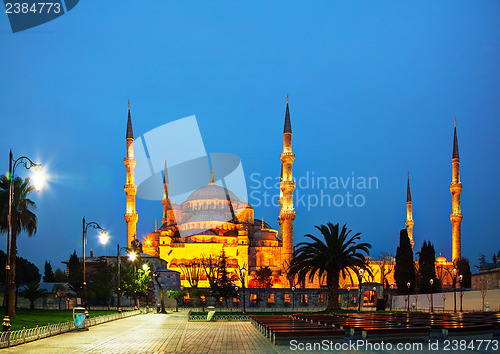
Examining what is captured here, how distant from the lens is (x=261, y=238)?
81438 millimetres

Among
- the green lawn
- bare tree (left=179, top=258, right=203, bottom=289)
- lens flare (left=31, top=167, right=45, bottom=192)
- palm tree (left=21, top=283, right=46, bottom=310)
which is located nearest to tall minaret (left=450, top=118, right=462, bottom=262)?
bare tree (left=179, top=258, right=203, bottom=289)

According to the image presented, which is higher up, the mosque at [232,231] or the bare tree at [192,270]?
the mosque at [232,231]

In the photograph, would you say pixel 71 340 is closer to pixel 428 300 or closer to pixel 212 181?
pixel 428 300

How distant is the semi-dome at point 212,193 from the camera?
90875 mm

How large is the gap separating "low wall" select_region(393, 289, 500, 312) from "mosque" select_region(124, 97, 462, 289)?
1346 cm

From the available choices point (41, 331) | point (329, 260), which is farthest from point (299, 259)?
point (41, 331)

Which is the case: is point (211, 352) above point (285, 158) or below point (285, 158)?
below

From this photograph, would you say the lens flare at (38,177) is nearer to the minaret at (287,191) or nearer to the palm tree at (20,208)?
the palm tree at (20,208)

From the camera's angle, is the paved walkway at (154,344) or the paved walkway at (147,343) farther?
the paved walkway at (147,343)

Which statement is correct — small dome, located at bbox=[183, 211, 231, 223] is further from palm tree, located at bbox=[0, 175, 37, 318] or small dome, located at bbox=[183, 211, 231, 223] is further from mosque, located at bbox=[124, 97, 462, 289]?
palm tree, located at bbox=[0, 175, 37, 318]

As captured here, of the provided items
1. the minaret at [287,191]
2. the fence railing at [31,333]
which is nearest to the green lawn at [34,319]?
the fence railing at [31,333]

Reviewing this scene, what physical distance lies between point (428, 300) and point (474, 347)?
1366 inches

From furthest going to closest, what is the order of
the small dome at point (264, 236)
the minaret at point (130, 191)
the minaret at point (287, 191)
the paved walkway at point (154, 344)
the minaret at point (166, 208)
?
the minaret at point (166, 208), the small dome at point (264, 236), the minaret at point (130, 191), the minaret at point (287, 191), the paved walkway at point (154, 344)

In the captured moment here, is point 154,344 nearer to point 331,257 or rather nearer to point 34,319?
point 34,319
